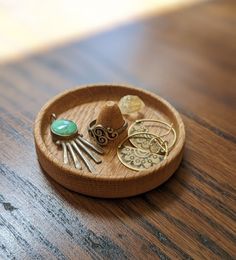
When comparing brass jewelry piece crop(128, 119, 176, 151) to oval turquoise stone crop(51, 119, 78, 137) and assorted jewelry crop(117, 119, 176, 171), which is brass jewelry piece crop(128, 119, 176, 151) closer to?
assorted jewelry crop(117, 119, 176, 171)

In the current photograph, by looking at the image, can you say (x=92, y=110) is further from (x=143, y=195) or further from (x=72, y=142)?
(x=143, y=195)

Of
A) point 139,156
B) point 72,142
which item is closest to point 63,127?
point 72,142

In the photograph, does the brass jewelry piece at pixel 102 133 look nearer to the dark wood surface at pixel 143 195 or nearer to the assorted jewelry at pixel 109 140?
the assorted jewelry at pixel 109 140

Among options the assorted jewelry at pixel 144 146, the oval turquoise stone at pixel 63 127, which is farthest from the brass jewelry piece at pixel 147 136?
the oval turquoise stone at pixel 63 127

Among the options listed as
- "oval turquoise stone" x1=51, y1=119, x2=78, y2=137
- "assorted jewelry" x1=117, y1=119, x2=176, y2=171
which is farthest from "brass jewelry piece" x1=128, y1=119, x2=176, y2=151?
"oval turquoise stone" x1=51, y1=119, x2=78, y2=137

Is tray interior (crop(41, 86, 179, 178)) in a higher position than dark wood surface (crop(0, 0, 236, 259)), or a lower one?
higher

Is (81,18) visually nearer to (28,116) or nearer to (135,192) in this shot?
(28,116)

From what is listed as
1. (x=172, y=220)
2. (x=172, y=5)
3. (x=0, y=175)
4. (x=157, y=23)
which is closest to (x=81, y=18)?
(x=157, y=23)
